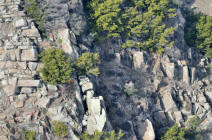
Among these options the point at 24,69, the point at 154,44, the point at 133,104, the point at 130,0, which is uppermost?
the point at 130,0

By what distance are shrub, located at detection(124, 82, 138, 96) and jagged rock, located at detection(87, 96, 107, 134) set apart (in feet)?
31.8

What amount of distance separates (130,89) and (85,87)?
10309 mm

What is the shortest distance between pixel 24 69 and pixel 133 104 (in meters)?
19.7

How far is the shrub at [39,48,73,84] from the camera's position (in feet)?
125

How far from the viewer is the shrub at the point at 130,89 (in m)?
47.5

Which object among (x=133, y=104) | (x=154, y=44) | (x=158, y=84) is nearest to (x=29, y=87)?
(x=133, y=104)

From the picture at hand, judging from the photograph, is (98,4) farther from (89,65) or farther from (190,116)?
(190,116)

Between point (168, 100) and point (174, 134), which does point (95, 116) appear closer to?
point (174, 134)

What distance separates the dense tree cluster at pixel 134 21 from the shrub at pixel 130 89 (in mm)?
8736

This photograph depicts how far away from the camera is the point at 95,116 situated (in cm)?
3838

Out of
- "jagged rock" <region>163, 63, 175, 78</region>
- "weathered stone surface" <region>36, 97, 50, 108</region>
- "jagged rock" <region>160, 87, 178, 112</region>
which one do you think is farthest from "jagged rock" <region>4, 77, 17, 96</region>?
"jagged rock" <region>163, 63, 175, 78</region>

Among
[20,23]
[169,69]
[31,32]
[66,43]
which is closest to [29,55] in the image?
[31,32]

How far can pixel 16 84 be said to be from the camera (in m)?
37.7

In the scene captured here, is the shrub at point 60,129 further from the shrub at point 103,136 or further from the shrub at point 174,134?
the shrub at point 174,134
